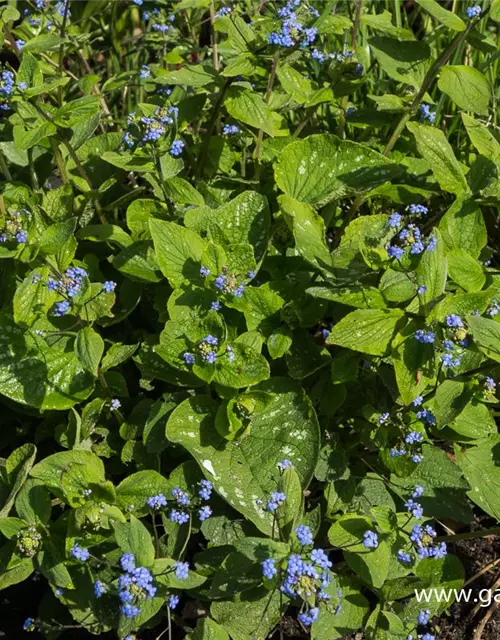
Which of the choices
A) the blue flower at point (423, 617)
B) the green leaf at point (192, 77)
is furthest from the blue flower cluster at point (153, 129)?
the blue flower at point (423, 617)

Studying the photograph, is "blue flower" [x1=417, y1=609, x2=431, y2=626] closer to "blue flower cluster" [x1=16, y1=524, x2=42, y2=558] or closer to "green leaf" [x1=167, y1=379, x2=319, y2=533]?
"green leaf" [x1=167, y1=379, x2=319, y2=533]

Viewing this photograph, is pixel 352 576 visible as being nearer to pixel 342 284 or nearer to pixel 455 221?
pixel 342 284

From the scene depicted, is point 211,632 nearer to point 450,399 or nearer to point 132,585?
point 132,585

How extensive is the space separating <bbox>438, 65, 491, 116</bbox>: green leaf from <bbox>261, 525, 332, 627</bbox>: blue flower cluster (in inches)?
73.1

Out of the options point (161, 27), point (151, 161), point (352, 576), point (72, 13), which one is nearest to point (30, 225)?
point (151, 161)

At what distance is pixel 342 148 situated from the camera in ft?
10.2

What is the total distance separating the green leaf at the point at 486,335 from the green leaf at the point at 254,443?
712mm

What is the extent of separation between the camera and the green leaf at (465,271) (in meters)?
2.69

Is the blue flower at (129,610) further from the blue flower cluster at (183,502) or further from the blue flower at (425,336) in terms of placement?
the blue flower at (425,336)

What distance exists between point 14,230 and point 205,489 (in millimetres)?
1101

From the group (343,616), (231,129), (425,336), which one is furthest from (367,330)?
(231,129)

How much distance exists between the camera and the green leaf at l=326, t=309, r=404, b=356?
246 cm

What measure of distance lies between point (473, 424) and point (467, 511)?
1.17 ft

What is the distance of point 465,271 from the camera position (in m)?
2.70
